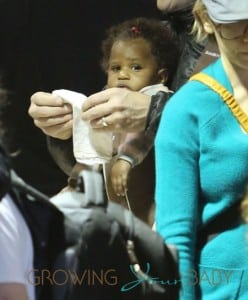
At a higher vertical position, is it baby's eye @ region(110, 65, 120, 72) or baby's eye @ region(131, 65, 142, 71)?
baby's eye @ region(131, 65, 142, 71)

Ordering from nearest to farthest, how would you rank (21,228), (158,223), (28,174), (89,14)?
(21,228), (158,223), (28,174), (89,14)

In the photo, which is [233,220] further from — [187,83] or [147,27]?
[147,27]

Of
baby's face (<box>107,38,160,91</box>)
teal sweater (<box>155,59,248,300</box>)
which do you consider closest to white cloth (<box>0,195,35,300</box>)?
teal sweater (<box>155,59,248,300</box>)

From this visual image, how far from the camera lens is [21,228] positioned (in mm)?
1709

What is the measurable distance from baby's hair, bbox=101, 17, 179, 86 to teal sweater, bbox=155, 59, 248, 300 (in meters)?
0.20

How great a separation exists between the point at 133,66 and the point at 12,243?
477mm

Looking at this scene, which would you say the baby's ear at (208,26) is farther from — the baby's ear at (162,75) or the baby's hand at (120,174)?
the baby's hand at (120,174)

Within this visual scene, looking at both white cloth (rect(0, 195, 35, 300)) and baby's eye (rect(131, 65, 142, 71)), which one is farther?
baby's eye (rect(131, 65, 142, 71))

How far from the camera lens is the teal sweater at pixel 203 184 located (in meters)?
1.79

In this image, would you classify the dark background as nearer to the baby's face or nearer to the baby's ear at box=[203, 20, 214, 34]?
the baby's face

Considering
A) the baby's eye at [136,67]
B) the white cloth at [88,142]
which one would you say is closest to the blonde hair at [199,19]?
the baby's eye at [136,67]

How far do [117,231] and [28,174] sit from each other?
0.28m

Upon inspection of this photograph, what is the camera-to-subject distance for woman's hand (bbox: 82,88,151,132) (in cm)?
193

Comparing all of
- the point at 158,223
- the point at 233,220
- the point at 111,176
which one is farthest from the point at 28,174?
the point at 233,220
